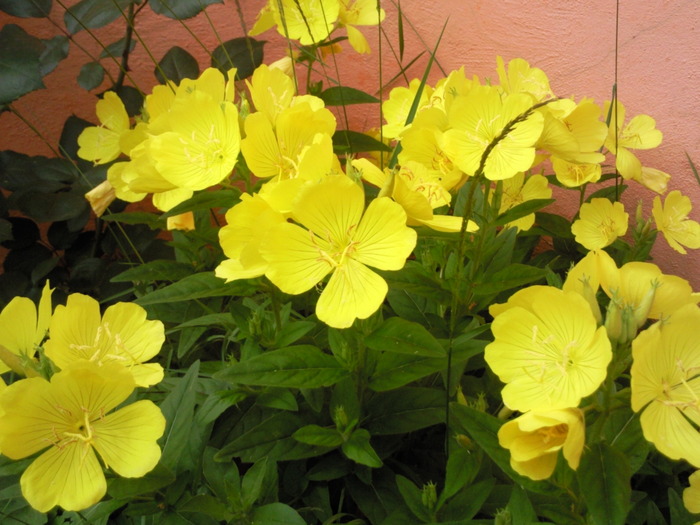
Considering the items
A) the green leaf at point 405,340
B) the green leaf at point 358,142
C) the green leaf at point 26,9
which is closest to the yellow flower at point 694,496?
the green leaf at point 405,340

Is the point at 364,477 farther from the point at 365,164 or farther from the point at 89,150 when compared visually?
the point at 89,150

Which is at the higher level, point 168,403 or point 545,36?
point 545,36

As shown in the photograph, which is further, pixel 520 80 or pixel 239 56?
pixel 239 56

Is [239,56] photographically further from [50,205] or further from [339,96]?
[50,205]

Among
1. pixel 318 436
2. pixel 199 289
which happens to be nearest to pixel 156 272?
pixel 199 289

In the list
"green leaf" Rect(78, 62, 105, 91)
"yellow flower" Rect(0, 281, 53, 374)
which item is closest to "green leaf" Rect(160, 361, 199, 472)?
"yellow flower" Rect(0, 281, 53, 374)

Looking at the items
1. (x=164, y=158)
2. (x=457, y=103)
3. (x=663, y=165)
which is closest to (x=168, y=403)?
(x=164, y=158)

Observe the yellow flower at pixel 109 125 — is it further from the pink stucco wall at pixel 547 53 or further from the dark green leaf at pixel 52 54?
the pink stucco wall at pixel 547 53
